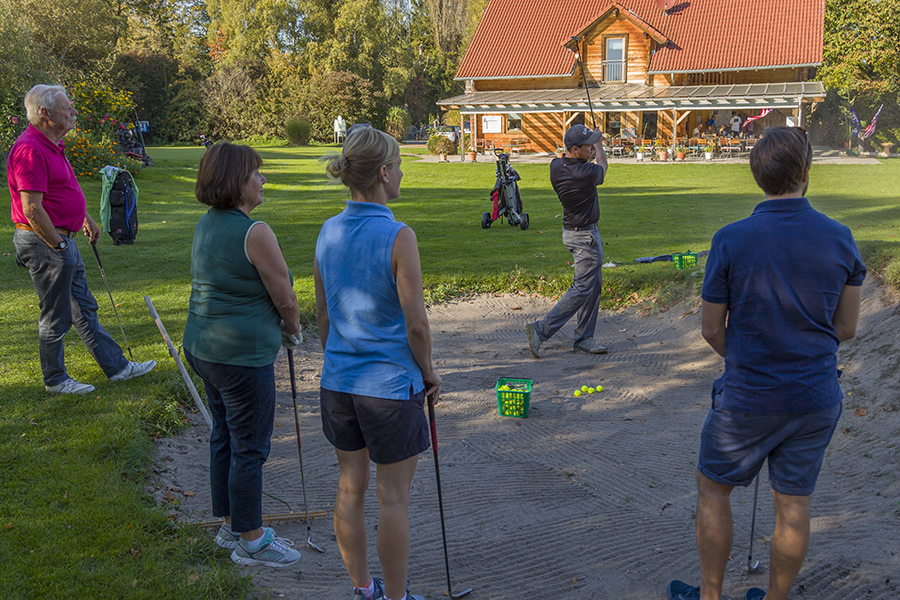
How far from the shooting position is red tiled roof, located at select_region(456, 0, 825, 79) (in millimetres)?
31094

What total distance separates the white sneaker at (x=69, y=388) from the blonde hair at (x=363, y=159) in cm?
388

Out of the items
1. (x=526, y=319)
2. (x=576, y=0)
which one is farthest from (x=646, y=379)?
(x=576, y=0)

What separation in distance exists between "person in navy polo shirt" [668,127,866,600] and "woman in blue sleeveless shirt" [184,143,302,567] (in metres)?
1.86

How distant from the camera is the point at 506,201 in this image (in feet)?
44.2

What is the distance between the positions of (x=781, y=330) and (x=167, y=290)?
810 centimetres

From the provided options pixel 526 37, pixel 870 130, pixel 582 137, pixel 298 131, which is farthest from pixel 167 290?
pixel 298 131

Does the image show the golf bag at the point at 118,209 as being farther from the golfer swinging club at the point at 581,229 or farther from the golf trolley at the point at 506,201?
the golf trolley at the point at 506,201

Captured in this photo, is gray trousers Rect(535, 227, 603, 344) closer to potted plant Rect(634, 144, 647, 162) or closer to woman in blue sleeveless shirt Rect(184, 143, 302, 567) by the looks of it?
woman in blue sleeveless shirt Rect(184, 143, 302, 567)

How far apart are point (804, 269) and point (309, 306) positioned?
633cm

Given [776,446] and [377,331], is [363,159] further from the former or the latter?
[776,446]

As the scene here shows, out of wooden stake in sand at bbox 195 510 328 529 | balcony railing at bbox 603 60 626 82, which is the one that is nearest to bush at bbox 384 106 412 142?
balcony railing at bbox 603 60 626 82

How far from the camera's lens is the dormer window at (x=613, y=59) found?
33.5 metres

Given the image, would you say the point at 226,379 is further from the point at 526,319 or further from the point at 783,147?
the point at 526,319

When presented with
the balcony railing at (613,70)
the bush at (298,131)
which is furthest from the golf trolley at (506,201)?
the bush at (298,131)
